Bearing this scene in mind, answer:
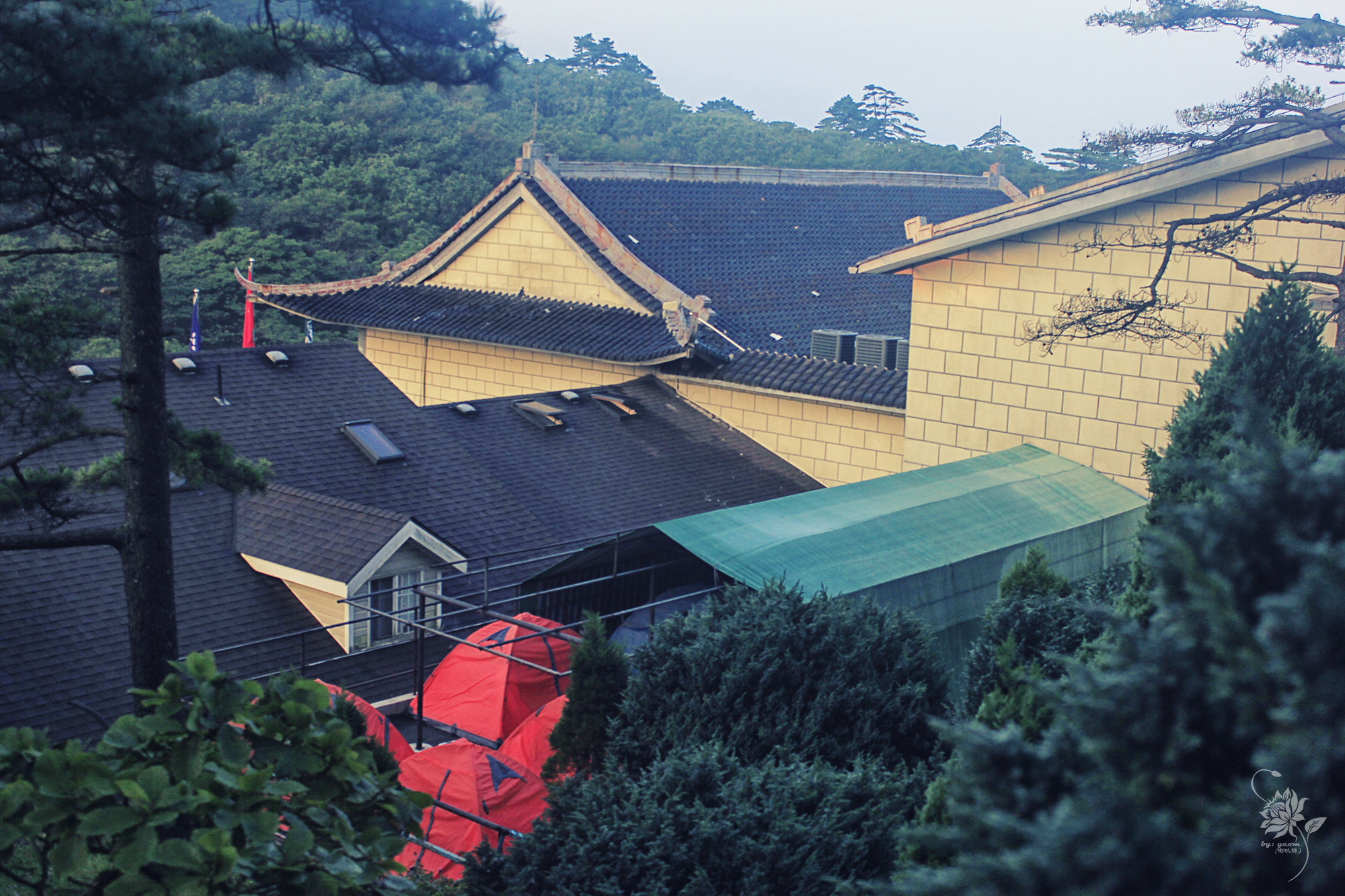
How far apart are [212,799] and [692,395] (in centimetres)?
1635

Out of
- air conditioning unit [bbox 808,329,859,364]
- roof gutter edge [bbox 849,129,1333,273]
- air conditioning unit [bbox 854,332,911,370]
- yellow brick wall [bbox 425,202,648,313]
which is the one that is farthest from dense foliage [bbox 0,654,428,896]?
yellow brick wall [bbox 425,202,648,313]

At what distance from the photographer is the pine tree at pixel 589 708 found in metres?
8.04

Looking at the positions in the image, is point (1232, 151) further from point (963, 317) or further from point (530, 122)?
point (530, 122)

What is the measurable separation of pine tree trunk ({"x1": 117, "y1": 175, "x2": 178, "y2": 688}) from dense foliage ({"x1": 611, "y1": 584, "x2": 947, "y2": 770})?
11.3 feet

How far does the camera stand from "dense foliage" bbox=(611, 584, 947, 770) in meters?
7.65

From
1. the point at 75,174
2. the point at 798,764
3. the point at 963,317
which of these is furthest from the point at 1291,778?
the point at 963,317

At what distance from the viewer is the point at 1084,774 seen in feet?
9.25

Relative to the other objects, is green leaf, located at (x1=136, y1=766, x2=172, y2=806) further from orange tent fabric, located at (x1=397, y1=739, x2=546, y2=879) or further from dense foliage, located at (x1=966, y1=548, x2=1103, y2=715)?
dense foliage, located at (x1=966, y1=548, x2=1103, y2=715)

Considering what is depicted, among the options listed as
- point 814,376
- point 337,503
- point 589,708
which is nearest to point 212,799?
point 589,708

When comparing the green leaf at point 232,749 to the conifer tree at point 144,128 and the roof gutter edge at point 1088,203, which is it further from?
the roof gutter edge at point 1088,203

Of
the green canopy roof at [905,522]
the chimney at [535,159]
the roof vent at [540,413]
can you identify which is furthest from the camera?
the chimney at [535,159]

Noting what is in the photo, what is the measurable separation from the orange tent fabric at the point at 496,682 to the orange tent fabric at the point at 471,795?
1534mm

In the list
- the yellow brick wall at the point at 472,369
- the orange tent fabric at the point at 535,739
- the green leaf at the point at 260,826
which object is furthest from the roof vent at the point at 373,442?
the green leaf at the point at 260,826

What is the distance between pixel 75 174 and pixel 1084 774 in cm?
684
